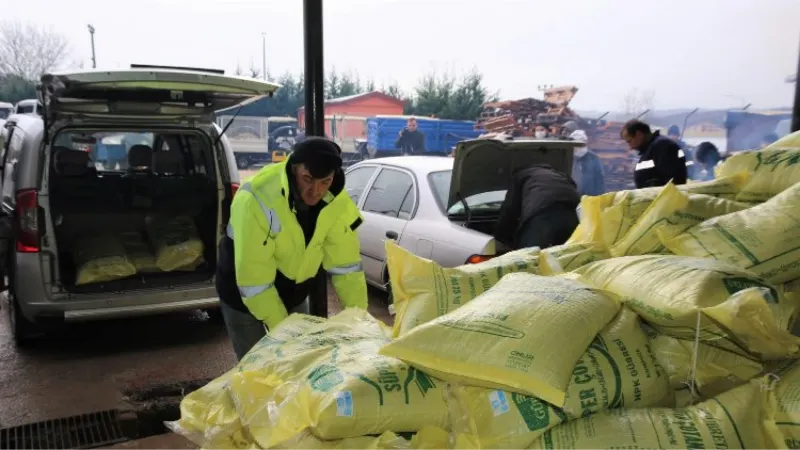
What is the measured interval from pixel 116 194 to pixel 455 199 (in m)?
3.16

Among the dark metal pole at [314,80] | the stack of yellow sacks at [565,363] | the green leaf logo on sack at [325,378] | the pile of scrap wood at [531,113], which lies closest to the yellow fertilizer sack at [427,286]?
the stack of yellow sacks at [565,363]

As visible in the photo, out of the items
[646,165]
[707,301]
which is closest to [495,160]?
[646,165]

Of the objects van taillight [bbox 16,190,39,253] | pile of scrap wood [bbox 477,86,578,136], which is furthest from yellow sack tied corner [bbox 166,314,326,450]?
pile of scrap wood [bbox 477,86,578,136]

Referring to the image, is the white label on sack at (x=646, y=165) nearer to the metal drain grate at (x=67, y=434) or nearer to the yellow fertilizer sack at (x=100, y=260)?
the yellow fertilizer sack at (x=100, y=260)

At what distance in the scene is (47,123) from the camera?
4227 millimetres

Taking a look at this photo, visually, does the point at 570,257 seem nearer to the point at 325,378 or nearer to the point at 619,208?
the point at 619,208

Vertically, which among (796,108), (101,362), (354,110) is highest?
(354,110)

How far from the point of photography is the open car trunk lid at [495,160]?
4547 mm

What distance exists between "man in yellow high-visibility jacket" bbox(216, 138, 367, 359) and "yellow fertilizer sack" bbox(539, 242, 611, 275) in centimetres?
93

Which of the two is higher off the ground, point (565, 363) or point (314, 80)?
point (314, 80)

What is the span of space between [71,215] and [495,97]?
19.7m

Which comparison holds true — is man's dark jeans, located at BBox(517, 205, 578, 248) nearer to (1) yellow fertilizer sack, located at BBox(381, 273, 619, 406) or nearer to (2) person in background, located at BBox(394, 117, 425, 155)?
(1) yellow fertilizer sack, located at BBox(381, 273, 619, 406)

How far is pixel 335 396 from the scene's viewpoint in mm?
1506

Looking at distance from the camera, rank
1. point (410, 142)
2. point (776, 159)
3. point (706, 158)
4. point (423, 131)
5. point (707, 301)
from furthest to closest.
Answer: point (423, 131), point (410, 142), point (706, 158), point (776, 159), point (707, 301)
